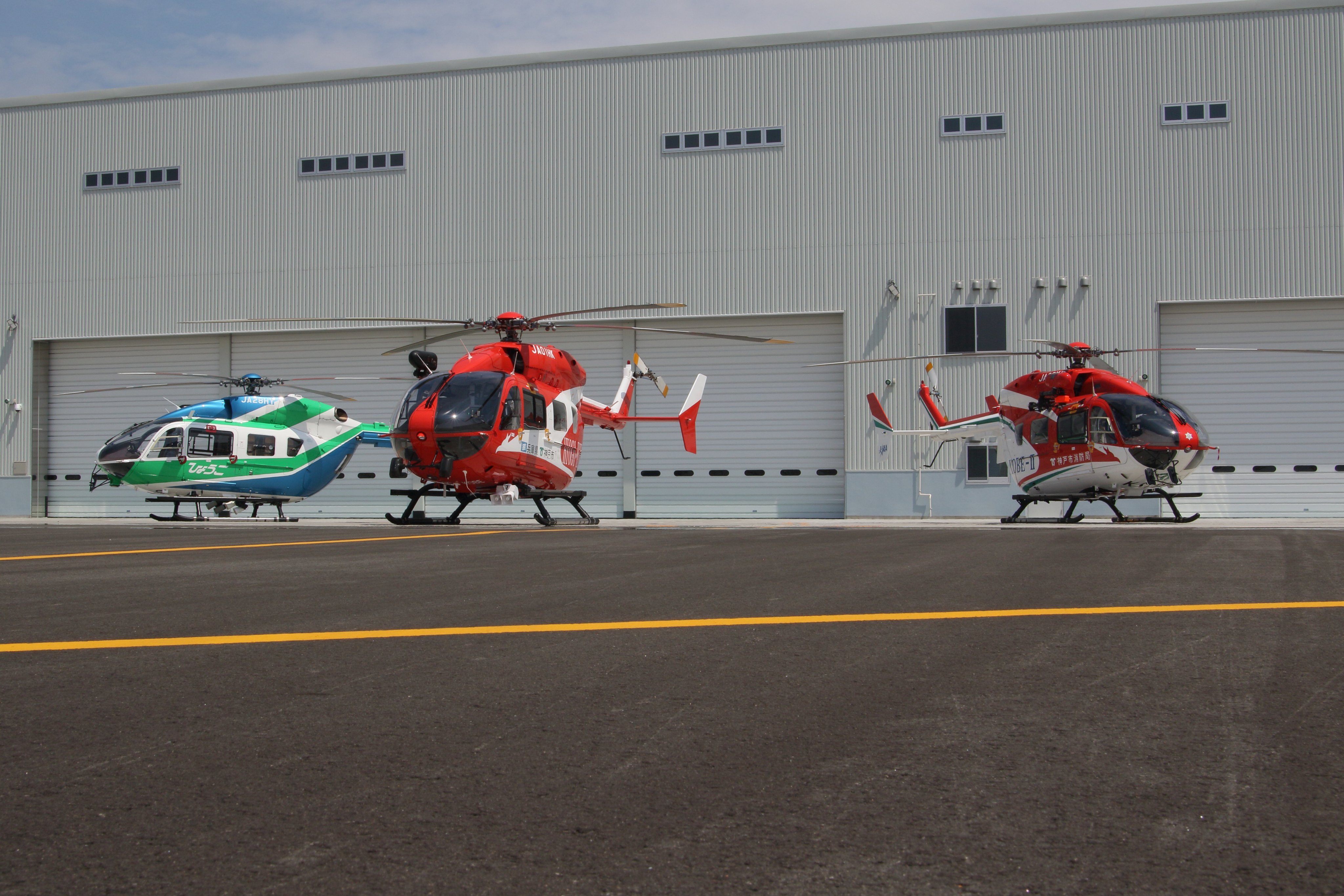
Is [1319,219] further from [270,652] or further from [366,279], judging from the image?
[270,652]

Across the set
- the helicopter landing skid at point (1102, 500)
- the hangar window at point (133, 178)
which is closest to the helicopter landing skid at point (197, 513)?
the hangar window at point (133, 178)

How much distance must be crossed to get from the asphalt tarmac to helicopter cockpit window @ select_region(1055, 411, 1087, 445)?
13804 mm

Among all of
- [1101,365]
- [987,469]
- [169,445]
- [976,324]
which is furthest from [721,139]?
[169,445]

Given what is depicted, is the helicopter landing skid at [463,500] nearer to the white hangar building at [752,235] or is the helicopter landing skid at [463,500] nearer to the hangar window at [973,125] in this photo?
the white hangar building at [752,235]

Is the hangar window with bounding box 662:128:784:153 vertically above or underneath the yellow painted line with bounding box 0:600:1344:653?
above

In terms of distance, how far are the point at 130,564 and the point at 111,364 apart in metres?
25.4

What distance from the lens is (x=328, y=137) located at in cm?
3011

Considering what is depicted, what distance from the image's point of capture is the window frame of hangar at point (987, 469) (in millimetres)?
26969

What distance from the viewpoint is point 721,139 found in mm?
28203

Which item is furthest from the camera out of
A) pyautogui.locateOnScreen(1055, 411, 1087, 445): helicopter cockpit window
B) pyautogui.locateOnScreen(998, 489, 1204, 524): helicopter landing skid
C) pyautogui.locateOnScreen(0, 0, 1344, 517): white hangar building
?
pyautogui.locateOnScreen(0, 0, 1344, 517): white hangar building

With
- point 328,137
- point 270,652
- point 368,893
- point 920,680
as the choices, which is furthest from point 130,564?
point 328,137

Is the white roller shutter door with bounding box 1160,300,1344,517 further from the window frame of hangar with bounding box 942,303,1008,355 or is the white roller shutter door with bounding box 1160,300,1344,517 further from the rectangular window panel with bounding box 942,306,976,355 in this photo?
the rectangular window panel with bounding box 942,306,976,355

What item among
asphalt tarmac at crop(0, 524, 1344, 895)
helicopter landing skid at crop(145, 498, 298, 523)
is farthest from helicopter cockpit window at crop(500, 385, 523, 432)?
asphalt tarmac at crop(0, 524, 1344, 895)

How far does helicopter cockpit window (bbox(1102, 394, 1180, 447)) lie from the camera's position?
19.2m
